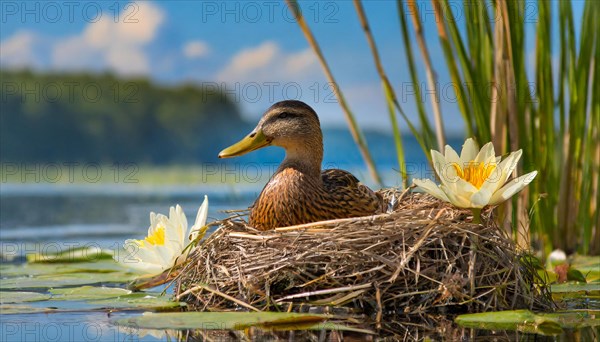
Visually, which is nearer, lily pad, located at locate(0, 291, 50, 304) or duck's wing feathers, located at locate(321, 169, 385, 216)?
lily pad, located at locate(0, 291, 50, 304)

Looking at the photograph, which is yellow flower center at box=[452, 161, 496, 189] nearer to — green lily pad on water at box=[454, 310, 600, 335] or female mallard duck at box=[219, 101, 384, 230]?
female mallard duck at box=[219, 101, 384, 230]

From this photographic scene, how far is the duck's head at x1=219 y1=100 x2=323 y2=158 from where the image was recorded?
13.9 feet

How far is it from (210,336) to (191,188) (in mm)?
14677

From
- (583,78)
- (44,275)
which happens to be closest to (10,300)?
(44,275)

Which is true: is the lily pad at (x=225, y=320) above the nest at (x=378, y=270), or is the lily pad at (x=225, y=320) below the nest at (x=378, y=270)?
below

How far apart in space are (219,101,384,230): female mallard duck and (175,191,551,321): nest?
0.26 m

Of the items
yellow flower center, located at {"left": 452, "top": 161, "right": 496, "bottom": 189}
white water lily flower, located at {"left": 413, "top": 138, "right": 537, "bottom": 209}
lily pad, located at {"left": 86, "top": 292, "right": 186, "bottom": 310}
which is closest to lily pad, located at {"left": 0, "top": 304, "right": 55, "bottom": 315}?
lily pad, located at {"left": 86, "top": 292, "right": 186, "bottom": 310}

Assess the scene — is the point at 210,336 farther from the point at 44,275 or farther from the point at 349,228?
the point at 44,275

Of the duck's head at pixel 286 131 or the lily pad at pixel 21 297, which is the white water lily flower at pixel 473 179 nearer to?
the duck's head at pixel 286 131

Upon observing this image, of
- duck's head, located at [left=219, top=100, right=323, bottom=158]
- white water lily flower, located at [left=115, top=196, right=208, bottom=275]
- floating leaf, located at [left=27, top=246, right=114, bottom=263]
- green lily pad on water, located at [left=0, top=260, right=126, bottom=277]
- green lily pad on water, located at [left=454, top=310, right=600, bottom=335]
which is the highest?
duck's head, located at [left=219, top=100, right=323, bottom=158]

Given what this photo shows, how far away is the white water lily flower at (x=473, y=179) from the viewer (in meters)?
3.62

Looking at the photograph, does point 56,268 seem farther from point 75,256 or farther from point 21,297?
point 21,297

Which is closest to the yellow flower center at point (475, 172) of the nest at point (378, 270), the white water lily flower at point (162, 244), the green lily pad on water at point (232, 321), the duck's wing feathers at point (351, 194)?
the nest at point (378, 270)

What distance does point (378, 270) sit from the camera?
3492 mm
